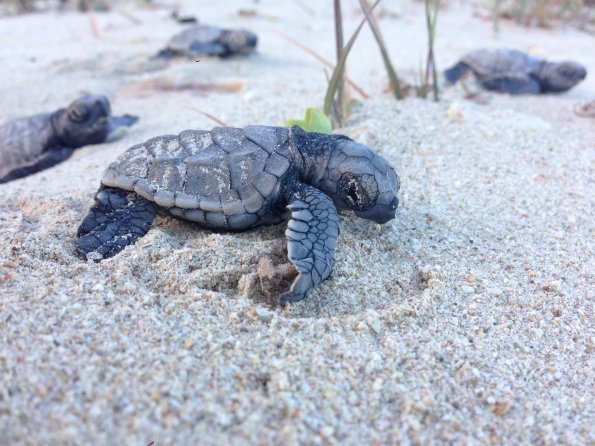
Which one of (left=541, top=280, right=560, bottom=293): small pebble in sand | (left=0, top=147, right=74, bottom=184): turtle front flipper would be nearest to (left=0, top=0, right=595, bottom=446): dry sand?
(left=541, top=280, right=560, bottom=293): small pebble in sand

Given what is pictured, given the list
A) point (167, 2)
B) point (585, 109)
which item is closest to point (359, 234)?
point (585, 109)

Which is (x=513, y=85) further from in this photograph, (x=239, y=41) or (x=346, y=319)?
(x=346, y=319)

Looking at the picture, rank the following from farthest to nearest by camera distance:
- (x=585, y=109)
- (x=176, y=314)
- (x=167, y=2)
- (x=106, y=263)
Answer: (x=167, y=2)
(x=585, y=109)
(x=106, y=263)
(x=176, y=314)

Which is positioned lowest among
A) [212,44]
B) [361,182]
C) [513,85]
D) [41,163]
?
[41,163]

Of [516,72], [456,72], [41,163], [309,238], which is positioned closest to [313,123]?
[309,238]

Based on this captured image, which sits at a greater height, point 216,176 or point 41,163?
point 216,176

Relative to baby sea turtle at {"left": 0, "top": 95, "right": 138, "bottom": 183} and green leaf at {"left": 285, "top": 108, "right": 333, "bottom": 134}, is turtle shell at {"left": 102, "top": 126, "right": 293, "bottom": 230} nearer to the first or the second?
green leaf at {"left": 285, "top": 108, "right": 333, "bottom": 134}

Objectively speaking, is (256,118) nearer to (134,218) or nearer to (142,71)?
(134,218)

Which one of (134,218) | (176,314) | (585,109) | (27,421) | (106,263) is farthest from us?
(585,109)
